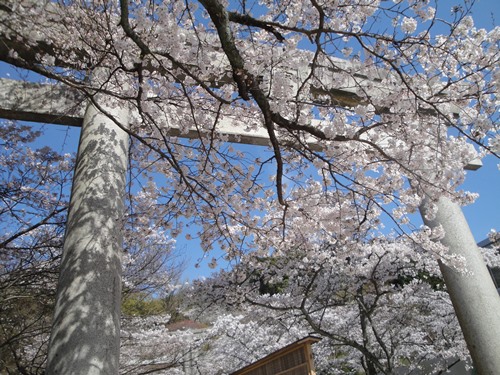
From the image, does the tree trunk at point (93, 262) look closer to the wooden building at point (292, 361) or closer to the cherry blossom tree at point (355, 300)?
the wooden building at point (292, 361)

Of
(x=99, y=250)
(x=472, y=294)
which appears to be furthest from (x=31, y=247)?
(x=472, y=294)

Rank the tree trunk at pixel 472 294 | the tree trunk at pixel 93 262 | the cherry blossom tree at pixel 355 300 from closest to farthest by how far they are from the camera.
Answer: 1. the tree trunk at pixel 93 262
2. the tree trunk at pixel 472 294
3. the cherry blossom tree at pixel 355 300

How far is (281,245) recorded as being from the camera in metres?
3.66

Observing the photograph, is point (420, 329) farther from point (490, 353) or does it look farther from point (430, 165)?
point (430, 165)

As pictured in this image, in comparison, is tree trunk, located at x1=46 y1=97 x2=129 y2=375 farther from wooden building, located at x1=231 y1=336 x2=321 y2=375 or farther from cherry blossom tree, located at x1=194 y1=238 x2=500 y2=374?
cherry blossom tree, located at x1=194 y1=238 x2=500 y2=374

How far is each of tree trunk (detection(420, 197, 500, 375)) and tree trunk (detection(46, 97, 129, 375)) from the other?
311cm

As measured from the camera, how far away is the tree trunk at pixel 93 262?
2168 millimetres

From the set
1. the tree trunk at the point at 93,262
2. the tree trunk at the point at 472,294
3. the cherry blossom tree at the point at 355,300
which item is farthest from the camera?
the cherry blossom tree at the point at 355,300

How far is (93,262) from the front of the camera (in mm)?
2438

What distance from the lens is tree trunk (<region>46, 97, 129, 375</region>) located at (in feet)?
7.11

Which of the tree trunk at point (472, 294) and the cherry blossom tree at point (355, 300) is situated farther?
the cherry blossom tree at point (355, 300)

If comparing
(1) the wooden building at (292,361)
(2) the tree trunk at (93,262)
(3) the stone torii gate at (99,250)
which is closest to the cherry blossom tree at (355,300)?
(1) the wooden building at (292,361)

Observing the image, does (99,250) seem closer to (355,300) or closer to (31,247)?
(31,247)

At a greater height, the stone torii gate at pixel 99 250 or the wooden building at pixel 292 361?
the stone torii gate at pixel 99 250
